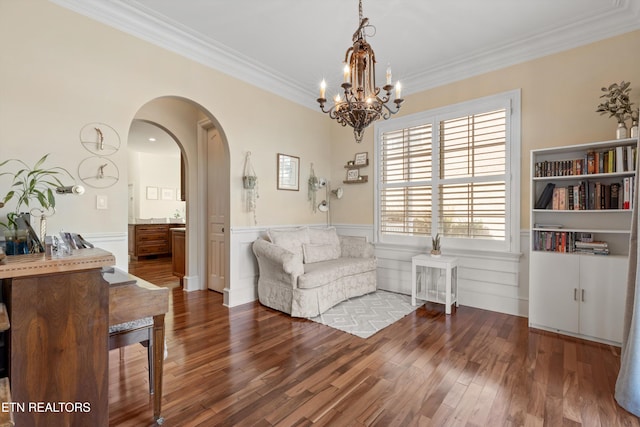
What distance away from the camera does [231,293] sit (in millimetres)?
3654

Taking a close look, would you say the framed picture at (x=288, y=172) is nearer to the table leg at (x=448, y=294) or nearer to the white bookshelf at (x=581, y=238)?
the table leg at (x=448, y=294)

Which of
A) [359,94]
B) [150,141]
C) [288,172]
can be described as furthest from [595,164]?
[150,141]

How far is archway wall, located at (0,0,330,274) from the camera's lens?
7.39 feet

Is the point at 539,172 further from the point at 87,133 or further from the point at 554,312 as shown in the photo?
the point at 87,133

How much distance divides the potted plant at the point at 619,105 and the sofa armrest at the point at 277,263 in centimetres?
323

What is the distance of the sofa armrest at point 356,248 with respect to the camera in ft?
13.9

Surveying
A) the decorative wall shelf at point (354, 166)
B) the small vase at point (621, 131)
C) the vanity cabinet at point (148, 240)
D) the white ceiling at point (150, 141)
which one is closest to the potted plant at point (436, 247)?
the decorative wall shelf at point (354, 166)

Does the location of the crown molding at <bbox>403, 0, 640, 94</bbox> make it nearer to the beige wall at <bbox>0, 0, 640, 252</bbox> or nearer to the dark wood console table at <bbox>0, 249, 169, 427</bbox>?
the beige wall at <bbox>0, 0, 640, 252</bbox>

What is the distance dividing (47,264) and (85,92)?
78.7 inches

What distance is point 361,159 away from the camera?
4723 millimetres

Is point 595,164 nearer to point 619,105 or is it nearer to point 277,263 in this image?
point 619,105

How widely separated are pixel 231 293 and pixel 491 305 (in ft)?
10.2

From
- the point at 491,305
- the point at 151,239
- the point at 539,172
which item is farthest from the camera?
the point at 151,239

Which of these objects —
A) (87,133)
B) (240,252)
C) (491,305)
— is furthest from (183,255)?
(491,305)
